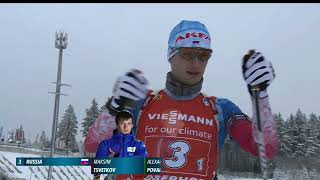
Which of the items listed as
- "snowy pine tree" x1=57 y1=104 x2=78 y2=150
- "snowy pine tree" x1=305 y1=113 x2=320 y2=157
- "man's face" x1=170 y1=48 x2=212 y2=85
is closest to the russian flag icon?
"snowy pine tree" x1=57 y1=104 x2=78 y2=150

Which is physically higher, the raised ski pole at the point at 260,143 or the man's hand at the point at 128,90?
the man's hand at the point at 128,90

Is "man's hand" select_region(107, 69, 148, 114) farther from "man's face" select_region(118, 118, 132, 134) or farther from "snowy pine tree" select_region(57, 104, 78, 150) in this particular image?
"snowy pine tree" select_region(57, 104, 78, 150)

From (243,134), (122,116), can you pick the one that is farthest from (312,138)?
(122,116)

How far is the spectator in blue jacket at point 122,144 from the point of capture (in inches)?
110

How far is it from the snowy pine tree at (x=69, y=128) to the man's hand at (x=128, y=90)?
0.62 m

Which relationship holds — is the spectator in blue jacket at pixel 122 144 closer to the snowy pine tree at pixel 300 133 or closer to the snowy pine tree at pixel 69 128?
the snowy pine tree at pixel 69 128

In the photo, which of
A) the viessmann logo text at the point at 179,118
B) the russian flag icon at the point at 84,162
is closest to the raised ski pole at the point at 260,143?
the viessmann logo text at the point at 179,118

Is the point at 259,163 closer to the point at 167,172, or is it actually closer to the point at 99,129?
the point at 167,172

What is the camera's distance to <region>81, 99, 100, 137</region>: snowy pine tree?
3227 mm

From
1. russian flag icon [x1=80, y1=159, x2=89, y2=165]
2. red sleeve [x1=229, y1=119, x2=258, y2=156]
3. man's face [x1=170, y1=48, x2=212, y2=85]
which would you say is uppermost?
man's face [x1=170, y1=48, x2=212, y2=85]

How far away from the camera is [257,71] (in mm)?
2752

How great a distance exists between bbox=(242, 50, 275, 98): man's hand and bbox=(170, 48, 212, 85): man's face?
0.99ft

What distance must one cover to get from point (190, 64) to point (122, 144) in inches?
26.8

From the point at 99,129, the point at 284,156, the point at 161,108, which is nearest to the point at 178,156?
the point at 161,108
